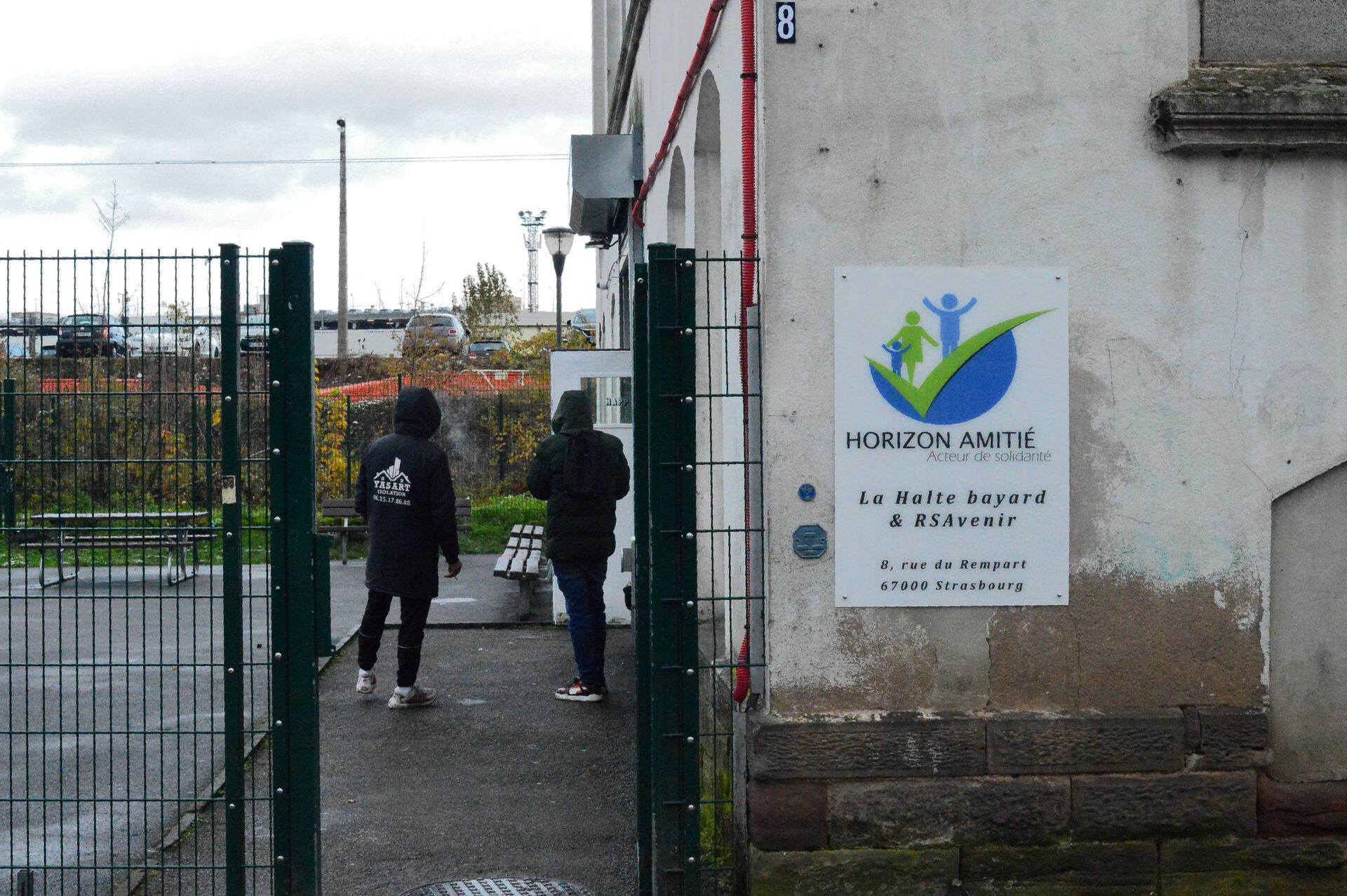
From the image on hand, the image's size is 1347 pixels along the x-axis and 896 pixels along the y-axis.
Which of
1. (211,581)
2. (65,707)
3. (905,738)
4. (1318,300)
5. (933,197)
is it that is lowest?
(65,707)

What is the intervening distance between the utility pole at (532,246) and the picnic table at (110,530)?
4018 centimetres

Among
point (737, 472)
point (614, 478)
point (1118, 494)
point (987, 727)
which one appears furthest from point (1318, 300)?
point (614, 478)

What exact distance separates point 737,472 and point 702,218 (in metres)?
1.87

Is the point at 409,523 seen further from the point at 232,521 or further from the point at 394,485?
the point at 232,521

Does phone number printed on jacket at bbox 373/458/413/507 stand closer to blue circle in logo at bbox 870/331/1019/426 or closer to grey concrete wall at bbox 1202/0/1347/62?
blue circle in logo at bbox 870/331/1019/426

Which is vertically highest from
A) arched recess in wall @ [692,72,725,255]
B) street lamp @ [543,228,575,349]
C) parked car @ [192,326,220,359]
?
street lamp @ [543,228,575,349]

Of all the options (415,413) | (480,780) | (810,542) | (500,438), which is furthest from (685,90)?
(500,438)

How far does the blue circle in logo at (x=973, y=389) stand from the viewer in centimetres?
462

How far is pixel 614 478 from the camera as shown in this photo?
801 centimetres

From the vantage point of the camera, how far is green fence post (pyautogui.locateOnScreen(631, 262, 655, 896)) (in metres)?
4.88

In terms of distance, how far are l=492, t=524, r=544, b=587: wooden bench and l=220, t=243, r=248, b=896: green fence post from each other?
222 inches

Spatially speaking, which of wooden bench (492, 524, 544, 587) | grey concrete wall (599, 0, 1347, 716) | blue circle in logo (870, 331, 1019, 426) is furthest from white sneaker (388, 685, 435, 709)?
blue circle in logo (870, 331, 1019, 426)

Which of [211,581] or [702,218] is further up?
[702,218]

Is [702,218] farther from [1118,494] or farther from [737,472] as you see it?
[1118,494]
